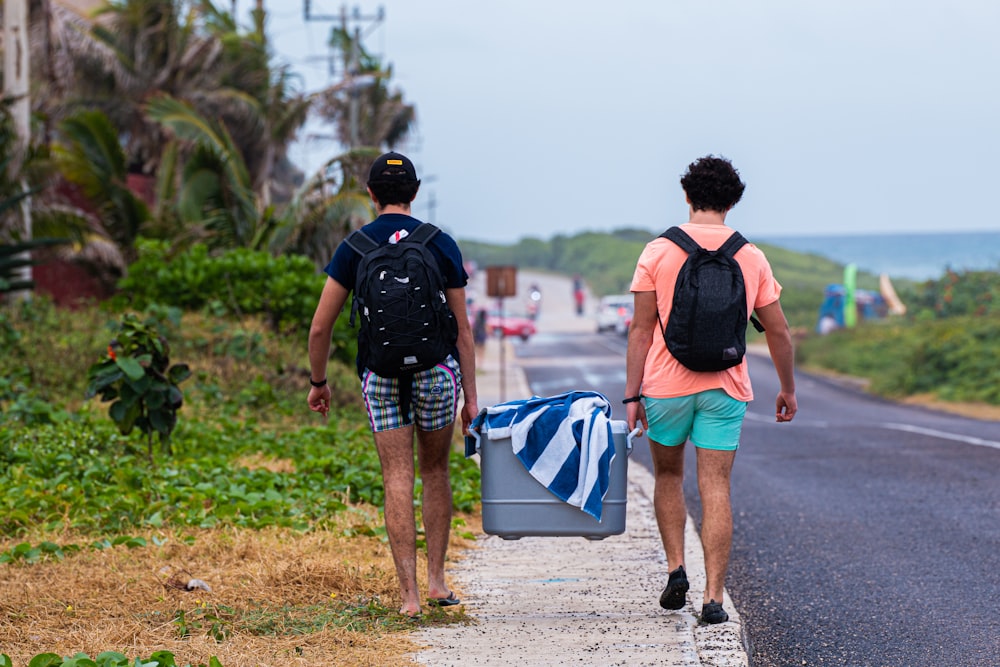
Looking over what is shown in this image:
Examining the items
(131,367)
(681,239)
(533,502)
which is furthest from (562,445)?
(131,367)

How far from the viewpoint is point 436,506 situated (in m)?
5.65

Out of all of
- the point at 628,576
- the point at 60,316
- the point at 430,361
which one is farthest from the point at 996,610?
the point at 60,316

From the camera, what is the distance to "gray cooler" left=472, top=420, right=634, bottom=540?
5375 mm

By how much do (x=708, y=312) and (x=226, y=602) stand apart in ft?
7.95

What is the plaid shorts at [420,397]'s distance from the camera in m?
5.41

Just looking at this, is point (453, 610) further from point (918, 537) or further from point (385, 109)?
point (385, 109)

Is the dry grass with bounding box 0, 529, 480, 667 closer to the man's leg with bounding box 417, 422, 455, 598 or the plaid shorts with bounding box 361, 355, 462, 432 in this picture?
the man's leg with bounding box 417, 422, 455, 598

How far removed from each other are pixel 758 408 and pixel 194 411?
1199 cm

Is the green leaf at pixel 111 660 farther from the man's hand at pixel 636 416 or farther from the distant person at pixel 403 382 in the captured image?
the man's hand at pixel 636 416

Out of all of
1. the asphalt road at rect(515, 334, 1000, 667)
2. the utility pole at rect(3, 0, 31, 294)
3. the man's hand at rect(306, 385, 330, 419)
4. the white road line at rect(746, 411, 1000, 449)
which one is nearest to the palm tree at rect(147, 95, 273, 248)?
the utility pole at rect(3, 0, 31, 294)

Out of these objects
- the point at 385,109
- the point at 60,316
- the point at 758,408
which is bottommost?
the point at 758,408

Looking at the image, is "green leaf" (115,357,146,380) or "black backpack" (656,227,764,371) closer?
"black backpack" (656,227,764,371)

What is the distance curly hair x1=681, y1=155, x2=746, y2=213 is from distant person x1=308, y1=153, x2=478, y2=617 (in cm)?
107

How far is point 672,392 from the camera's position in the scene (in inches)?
215
